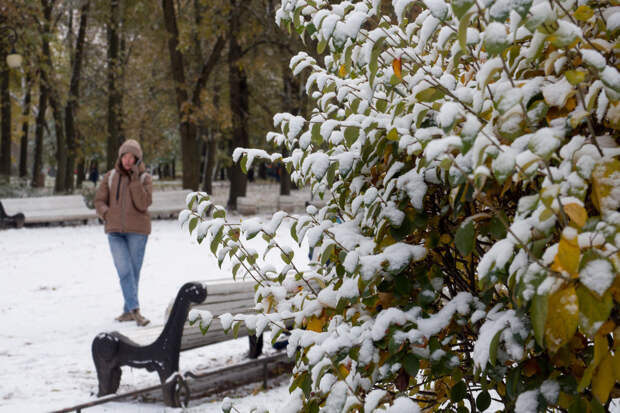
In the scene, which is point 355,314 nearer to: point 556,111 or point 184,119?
point 556,111

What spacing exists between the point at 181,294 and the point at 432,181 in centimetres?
333

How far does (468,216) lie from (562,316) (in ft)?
2.19

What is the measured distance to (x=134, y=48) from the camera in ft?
79.0

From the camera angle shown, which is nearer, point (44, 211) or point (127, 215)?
point (127, 215)

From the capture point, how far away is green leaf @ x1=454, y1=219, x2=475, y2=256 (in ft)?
4.38

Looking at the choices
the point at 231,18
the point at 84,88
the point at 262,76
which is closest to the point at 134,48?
the point at 84,88

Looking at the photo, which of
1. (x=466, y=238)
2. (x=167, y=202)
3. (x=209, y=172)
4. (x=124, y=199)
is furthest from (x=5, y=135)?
(x=466, y=238)

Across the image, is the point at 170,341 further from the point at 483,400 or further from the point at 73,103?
the point at 73,103

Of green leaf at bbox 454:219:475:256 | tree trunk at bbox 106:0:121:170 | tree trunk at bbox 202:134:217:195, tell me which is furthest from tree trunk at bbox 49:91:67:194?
green leaf at bbox 454:219:475:256

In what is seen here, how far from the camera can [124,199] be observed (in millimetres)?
7039

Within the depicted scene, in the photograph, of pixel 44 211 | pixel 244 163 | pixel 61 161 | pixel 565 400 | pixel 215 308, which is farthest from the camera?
pixel 61 161

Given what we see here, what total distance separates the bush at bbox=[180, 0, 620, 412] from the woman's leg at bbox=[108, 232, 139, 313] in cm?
501

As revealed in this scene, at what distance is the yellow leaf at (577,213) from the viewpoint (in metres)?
1.08

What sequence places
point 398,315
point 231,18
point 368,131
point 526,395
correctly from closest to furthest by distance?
point 526,395
point 398,315
point 368,131
point 231,18
